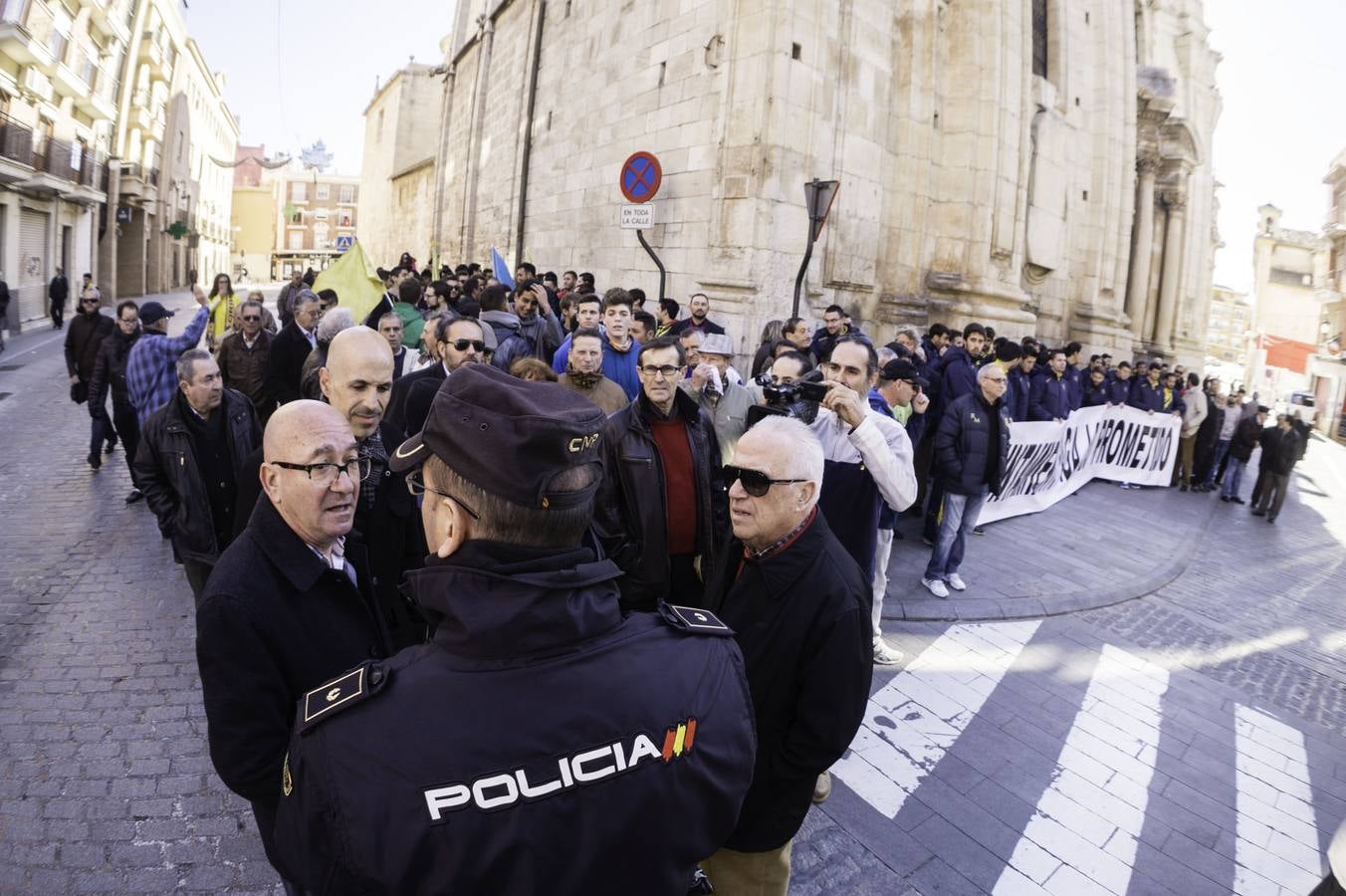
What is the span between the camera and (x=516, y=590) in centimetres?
119

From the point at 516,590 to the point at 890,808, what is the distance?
3.10 m

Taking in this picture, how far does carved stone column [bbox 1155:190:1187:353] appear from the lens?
77.5 feet

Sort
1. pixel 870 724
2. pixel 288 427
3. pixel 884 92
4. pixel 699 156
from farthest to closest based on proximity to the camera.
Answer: pixel 884 92
pixel 699 156
pixel 870 724
pixel 288 427

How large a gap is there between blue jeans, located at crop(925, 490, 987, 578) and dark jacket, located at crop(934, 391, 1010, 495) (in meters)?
0.09

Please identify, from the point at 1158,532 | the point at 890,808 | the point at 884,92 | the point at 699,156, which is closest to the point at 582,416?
the point at 890,808

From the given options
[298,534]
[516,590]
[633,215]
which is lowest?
[298,534]

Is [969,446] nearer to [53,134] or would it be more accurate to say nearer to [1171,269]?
[1171,269]

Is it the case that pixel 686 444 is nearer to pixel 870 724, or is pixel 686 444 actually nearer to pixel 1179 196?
A: pixel 870 724

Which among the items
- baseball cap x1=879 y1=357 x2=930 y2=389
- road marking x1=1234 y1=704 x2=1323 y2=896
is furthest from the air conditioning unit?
road marking x1=1234 y1=704 x2=1323 y2=896

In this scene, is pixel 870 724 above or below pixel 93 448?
below

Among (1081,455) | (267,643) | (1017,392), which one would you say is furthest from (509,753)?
(1081,455)

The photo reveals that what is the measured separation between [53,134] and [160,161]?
1535cm

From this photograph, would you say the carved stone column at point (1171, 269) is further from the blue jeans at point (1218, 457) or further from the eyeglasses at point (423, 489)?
the eyeglasses at point (423, 489)

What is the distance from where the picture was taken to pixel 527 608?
117 centimetres
